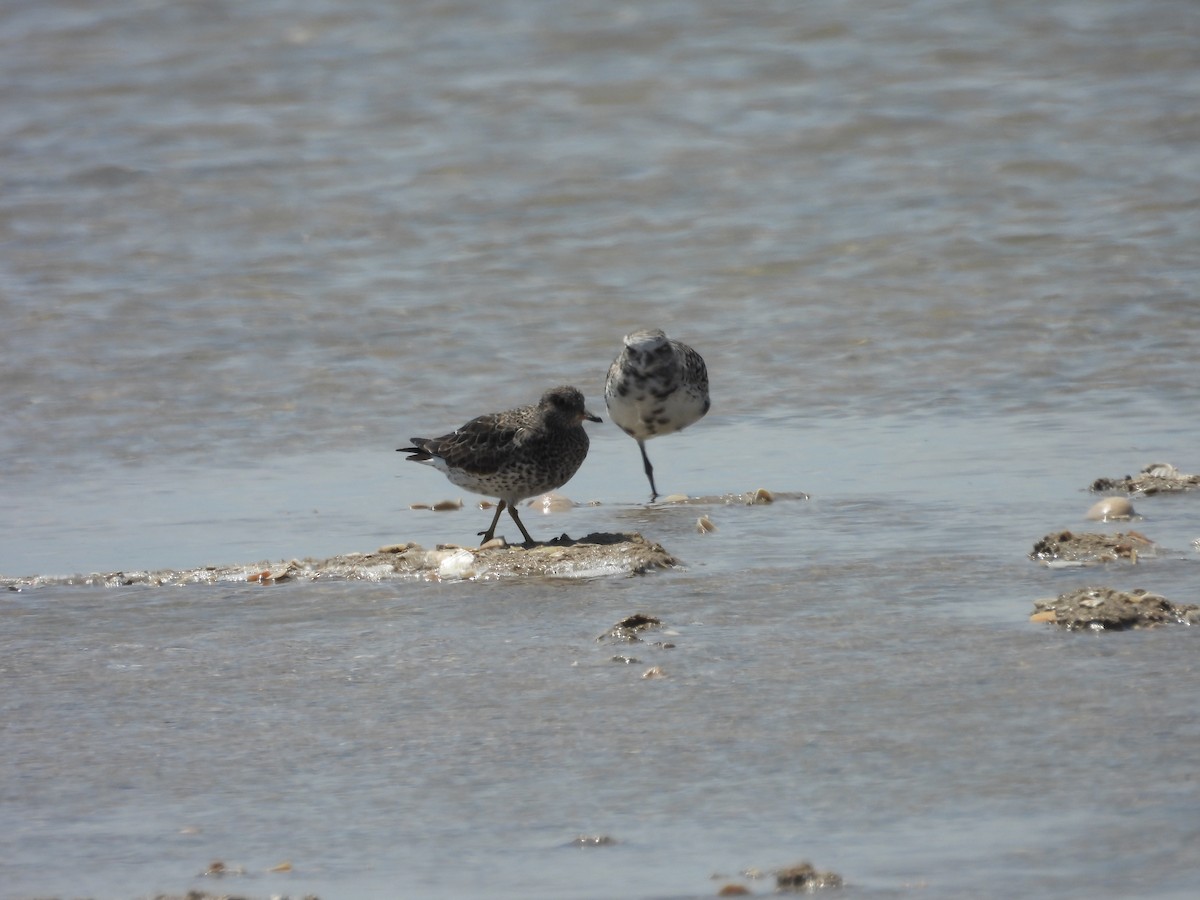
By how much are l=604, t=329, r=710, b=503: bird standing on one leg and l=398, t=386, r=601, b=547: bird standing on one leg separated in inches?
55.4

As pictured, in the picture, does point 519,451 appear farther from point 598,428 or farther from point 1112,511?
point 598,428

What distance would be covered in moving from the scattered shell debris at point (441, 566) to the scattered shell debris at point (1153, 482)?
1.91 m

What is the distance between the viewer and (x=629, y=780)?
3959 millimetres

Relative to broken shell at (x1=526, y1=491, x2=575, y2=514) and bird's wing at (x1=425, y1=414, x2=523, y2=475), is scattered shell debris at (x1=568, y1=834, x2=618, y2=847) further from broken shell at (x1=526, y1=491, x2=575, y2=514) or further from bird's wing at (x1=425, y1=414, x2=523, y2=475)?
broken shell at (x1=526, y1=491, x2=575, y2=514)

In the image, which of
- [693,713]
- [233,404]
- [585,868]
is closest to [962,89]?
[233,404]

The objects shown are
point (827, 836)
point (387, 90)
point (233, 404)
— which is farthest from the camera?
point (387, 90)

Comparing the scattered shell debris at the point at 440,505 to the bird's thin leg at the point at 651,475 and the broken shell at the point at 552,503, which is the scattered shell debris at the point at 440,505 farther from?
the bird's thin leg at the point at 651,475

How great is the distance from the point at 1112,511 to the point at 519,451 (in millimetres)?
2201

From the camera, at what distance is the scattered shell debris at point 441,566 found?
20.4 ft

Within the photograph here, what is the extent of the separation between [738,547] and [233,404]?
160 inches

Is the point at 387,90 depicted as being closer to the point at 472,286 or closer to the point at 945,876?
the point at 472,286

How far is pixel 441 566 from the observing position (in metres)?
6.36

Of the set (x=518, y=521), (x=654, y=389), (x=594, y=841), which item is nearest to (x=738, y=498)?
(x=518, y=521)

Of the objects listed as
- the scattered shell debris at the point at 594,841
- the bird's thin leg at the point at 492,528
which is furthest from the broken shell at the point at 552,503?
the scattered shell debris at the point at 594,841
